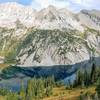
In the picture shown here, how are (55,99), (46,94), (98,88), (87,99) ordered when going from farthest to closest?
1. (46,94)
2. (55,99)
3. (98,88)
4. (87,99)

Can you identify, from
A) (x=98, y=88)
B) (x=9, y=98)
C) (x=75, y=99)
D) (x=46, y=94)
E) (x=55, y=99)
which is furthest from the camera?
(x=46, y=94)

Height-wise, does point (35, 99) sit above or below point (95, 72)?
below

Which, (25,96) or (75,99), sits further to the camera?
(25,96)

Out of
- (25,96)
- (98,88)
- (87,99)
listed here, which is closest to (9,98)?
(25,96)

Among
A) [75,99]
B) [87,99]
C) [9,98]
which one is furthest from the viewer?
[9,98]

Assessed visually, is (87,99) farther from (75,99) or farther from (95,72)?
(95,72)

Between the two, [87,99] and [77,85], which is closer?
[87,99]

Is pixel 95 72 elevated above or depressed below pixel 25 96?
above

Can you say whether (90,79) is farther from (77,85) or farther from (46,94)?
(46,94)

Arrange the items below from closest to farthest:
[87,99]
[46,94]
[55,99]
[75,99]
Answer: [87,99] → [75,99] → [55,99] → [46,94]

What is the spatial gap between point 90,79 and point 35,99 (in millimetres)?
32659

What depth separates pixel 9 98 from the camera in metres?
177

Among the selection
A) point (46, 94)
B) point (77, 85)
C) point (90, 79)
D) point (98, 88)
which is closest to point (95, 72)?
point (90, 79)

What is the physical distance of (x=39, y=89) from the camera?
199 m
